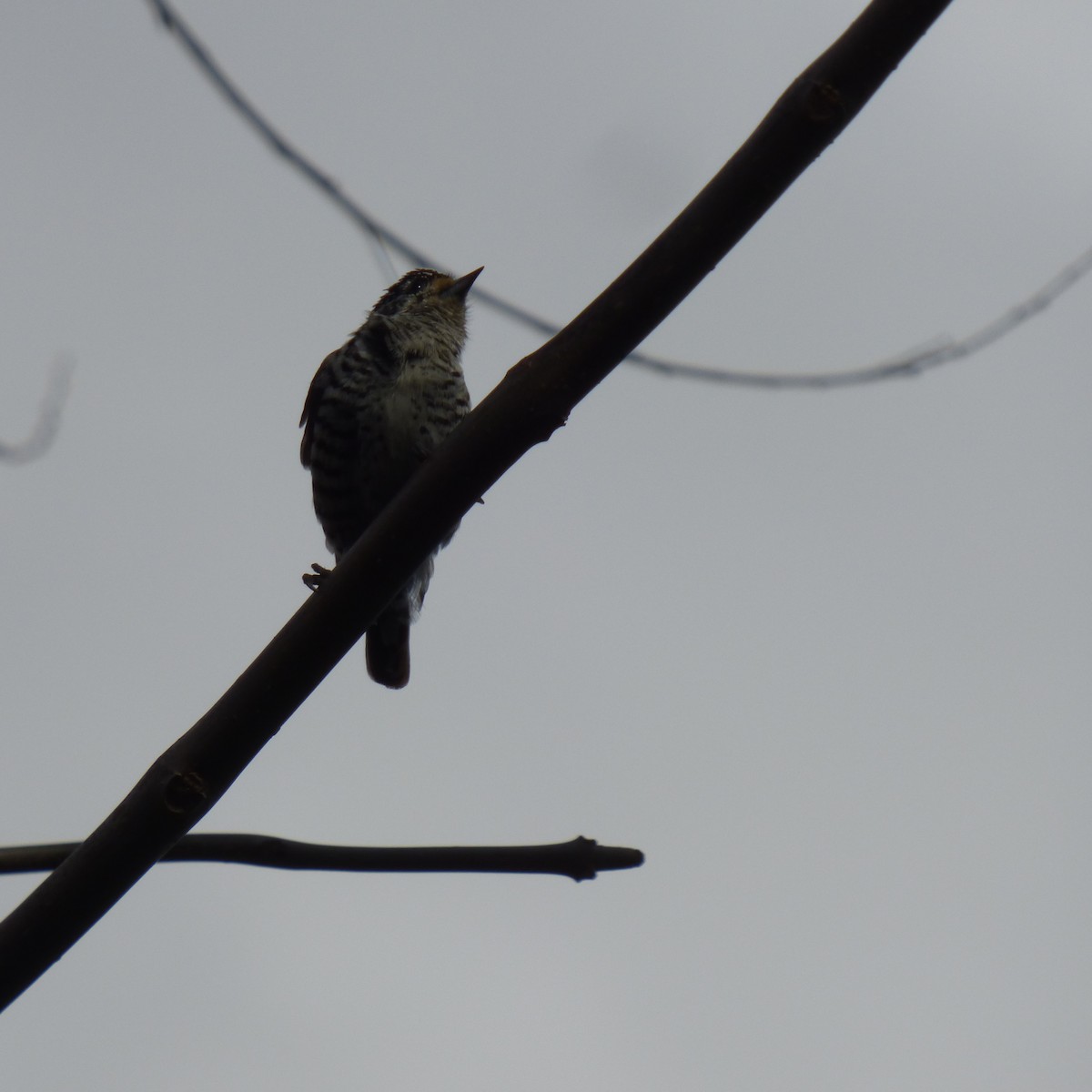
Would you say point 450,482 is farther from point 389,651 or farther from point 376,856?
point 389,651

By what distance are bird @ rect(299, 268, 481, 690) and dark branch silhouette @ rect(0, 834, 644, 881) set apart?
2.14 meters

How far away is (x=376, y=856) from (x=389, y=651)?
2.84 m

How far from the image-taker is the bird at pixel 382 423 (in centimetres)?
426

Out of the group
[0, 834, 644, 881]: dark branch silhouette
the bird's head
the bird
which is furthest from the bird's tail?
[0, 834, 644, 881]: dark branch silhouette

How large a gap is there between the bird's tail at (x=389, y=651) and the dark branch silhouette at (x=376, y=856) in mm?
2697

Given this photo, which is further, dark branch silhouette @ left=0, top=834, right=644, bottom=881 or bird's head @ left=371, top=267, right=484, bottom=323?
bird's head @ left=371, top=267, right=484, bottom=323

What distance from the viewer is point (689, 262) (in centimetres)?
169

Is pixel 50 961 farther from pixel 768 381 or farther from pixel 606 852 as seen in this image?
pixel 768 381

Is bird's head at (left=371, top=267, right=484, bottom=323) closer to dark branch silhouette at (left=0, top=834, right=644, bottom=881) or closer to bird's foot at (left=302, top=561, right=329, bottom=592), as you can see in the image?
bird's foot at (left=302, top=561, right=329, bottom=592)

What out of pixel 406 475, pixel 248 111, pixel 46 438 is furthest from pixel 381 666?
pixel 248 111

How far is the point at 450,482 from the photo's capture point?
179 cm

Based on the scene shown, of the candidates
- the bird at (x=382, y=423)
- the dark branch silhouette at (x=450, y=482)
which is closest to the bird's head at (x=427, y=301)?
the bird at (x=382, y=423)

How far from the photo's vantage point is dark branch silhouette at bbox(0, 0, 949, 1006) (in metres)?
1.64

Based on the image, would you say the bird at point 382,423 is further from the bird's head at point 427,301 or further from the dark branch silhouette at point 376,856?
the dark branch silhouette at point 376,856
